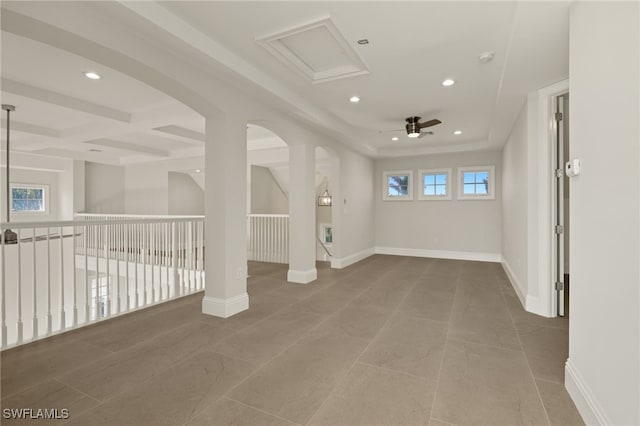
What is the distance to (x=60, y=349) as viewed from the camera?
2490 mm

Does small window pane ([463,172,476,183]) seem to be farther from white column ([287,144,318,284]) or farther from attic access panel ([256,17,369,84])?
attic access panel ([256,17,369,84])

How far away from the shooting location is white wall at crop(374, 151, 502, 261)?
6.87 meters

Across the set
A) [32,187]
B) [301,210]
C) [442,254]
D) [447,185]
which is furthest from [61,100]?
[442,254]

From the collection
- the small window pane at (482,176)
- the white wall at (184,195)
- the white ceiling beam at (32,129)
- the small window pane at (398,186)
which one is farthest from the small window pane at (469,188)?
the white ceiling beam at (32,129)

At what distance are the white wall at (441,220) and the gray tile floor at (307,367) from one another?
343 cm

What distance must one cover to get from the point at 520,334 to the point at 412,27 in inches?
114

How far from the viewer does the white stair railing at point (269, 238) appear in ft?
21.7

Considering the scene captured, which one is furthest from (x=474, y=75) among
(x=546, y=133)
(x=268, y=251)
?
(x=268, y=251)

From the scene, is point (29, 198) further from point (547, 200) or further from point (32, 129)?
point (547, 200)

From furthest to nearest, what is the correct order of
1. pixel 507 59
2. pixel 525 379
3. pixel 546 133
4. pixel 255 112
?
pixel 255 112 < pixel 546 133 < pixel 507 59 < pixel 525 379

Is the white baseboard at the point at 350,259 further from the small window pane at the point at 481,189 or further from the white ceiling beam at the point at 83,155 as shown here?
the white ceiling beam at the point at 83,155

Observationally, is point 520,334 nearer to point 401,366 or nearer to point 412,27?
point 401,366

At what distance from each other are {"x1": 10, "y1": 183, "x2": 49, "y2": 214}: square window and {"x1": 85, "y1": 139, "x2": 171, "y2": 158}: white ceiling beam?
2.53 meters

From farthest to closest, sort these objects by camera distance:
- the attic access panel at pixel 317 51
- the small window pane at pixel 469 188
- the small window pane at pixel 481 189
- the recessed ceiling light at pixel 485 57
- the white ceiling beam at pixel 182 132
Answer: the small window pane at pixel 469 188 → the small window pane at pixel 481 189 → the white ceiling beam at pixel 182 132 → the recessed ceiling light at pixel 485 57 → the attic access panel at pixel 317 51
